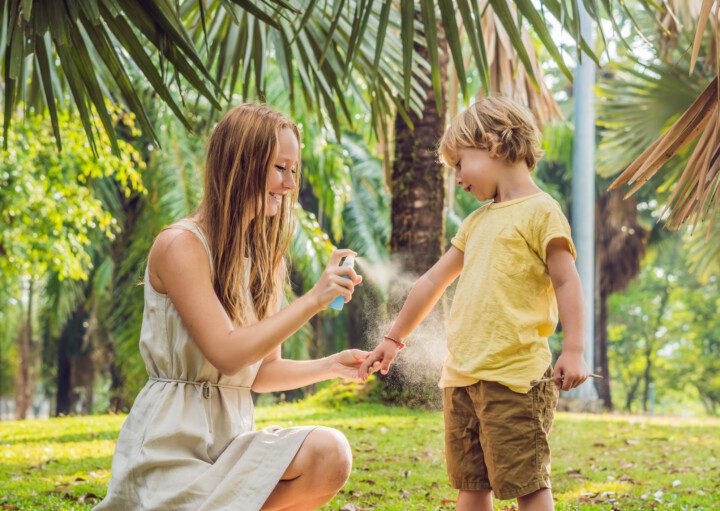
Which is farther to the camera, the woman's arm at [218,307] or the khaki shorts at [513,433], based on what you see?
the khaki shorts at [513,433]

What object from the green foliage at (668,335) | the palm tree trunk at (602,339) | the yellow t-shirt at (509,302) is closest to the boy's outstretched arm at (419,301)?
the yellow t-shirt at (509,302)

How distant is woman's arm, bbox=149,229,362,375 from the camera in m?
2.36

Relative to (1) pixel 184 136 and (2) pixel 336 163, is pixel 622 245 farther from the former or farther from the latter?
(1) pixel 184 136

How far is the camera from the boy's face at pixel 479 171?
2820 mm

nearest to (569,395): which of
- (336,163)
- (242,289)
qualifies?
(336,163)

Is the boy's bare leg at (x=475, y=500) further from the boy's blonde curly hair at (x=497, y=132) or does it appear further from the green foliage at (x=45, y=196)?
the green foliage at (x=45, y=196)

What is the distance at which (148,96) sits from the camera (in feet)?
43.8

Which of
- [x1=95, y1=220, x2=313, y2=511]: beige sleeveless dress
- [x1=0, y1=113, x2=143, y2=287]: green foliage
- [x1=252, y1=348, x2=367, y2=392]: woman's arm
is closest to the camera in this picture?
[x1=95, y1=220, x2=313, y2=511]: beige sleeveless dress

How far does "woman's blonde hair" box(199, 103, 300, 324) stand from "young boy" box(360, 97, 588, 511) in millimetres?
521

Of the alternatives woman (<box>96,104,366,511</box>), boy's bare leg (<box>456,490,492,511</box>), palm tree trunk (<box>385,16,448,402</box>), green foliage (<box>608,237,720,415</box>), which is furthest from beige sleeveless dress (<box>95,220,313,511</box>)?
green foliage (<box>608,237,720,415</box>)

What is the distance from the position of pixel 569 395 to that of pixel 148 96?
26.5ft

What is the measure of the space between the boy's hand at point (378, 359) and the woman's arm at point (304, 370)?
20 mm

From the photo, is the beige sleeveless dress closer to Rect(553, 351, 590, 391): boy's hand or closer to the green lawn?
Rect(553, 351, 590, 391): boy's hand

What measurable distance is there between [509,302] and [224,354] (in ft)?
2.95
